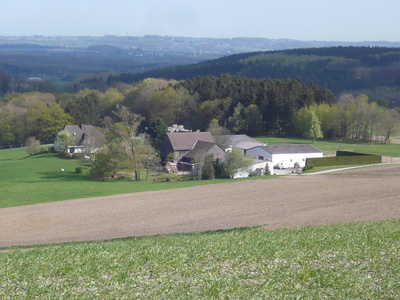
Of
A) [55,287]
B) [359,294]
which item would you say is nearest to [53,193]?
[55,287]

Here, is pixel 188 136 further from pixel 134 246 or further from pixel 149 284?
pixel 149 284

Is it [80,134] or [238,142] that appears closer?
[238,142]

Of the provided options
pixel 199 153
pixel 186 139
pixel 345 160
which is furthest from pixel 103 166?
pixel 345 160

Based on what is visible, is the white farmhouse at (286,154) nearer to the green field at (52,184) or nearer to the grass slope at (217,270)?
the green field at (52,184)

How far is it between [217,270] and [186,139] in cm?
4483

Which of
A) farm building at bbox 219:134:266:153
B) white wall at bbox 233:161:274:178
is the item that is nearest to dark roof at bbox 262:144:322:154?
white wall at bbox 233:161:274:178

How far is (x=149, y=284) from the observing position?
1127cm

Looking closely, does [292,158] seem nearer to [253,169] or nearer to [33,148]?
[253,169]

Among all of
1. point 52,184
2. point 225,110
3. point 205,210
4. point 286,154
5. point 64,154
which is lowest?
point 64,154

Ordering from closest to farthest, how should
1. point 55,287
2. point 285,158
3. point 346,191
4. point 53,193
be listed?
1. point 55,287
2. point 346,191
3. point 53,193
4. point 285,158

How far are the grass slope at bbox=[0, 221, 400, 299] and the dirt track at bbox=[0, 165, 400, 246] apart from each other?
260 inches

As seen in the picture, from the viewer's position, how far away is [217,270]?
39.5 ft

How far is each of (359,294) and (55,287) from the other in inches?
220

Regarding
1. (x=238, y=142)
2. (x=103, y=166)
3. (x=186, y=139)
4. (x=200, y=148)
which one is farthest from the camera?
(x=238, y=142)
